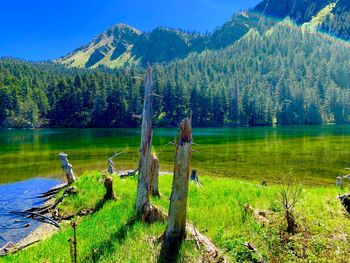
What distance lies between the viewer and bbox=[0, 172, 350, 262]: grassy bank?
32.8 ft

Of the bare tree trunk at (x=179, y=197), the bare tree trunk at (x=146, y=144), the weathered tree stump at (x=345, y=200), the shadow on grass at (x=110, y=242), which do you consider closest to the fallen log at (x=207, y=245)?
the bare tree trunk at (x=179, y=197)

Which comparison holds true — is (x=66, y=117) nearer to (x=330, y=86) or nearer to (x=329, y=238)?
(x=330, y=86)

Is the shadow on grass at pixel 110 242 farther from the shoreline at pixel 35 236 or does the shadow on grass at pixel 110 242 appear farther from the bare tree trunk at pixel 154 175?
the shoreline at pixel 35 236

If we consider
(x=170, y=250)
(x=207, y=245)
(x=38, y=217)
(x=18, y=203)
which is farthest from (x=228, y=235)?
(x=18, y=203)

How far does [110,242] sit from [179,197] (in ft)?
9.28

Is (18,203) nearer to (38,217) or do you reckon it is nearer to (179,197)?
(38,217)

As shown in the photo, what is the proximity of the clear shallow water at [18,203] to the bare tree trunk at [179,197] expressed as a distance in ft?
31.1

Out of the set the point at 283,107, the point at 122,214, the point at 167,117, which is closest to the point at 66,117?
the point at 167,117

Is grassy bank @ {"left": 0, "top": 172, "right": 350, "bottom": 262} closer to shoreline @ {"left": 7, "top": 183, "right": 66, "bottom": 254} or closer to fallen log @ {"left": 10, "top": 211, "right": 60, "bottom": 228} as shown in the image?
shoreline @ {"left": 7, "top": 183, "right": 66, "bottom": 254}

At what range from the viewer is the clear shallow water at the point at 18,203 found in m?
16.9

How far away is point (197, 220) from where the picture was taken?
1173 centimetres

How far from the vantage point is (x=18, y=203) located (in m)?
23.4

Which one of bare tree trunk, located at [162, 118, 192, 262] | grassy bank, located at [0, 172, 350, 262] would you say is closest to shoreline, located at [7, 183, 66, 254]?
grassy bank, located at [0, 172, 350, 262]

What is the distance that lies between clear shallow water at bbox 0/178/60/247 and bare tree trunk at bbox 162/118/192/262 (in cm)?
948
